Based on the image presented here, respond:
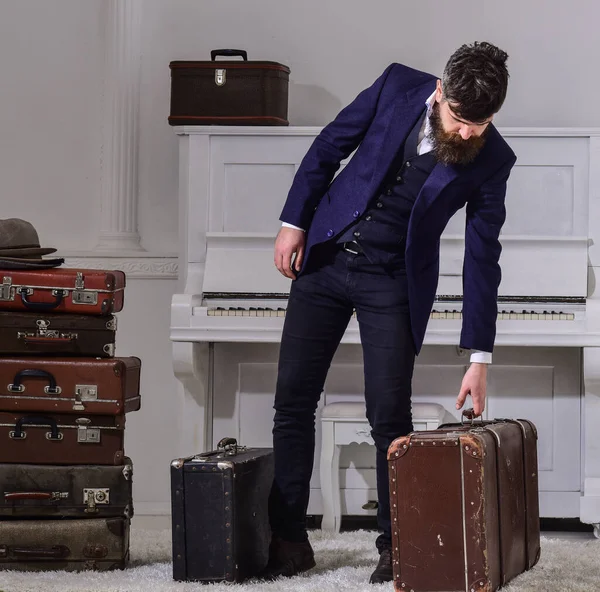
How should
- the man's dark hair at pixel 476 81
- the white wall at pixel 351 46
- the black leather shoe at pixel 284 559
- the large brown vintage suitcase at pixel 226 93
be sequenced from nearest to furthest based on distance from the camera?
1. the man's dark hair at pixel 476 81
2. the black leather shoe at pixel 284 559
3. the large brown vintage suitcase at pixel 226 93
4. the white wall at pixel 351 46

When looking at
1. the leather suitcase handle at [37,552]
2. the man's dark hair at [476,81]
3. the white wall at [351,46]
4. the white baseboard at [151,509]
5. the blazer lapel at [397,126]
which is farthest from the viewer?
the white baseboard at [151,509]

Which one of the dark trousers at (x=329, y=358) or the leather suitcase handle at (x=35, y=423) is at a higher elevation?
the dark trousers at (x=329, y=358)

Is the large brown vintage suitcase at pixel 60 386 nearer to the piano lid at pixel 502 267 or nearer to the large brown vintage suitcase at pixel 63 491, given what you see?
the large brown vintage suitcase at pixel 63 491

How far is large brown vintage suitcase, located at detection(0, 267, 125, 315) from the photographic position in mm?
2682

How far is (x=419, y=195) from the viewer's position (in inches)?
87.3

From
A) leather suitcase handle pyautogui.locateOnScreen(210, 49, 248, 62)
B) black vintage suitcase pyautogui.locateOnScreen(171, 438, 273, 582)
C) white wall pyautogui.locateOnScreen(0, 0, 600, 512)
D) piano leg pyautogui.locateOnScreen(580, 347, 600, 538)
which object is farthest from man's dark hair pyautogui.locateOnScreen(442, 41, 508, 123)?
white wall pyautogui.locateOnScreen(0, 0, 600, 512)

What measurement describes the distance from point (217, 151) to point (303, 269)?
140cm

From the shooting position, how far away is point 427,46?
13.3 feet

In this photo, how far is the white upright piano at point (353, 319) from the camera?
343cm

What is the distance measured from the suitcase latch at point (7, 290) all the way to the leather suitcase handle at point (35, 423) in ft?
1.10

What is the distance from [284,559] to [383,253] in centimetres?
82

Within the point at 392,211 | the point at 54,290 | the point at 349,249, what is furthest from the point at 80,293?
the point at 392,211

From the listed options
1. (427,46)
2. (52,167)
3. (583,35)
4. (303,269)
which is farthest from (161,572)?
(583,35)

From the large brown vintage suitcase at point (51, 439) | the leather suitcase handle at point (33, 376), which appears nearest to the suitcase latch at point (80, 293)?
the leather suitcase handle at point (33, 376)
